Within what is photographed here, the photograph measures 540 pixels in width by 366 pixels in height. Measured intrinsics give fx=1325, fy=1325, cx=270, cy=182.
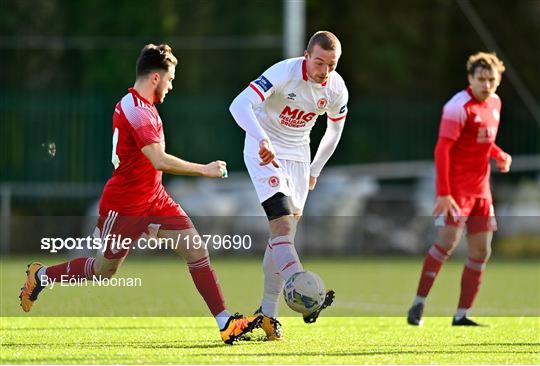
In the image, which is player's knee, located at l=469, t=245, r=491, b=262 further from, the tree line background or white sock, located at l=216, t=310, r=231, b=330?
the tree line background

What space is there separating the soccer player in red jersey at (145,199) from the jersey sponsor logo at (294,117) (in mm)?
809

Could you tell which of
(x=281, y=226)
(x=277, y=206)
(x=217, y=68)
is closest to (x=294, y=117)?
(x=277, y=206)

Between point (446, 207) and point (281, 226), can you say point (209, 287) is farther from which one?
point (446, 207)

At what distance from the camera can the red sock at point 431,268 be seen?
9.64 m

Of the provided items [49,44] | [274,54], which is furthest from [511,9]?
[49,44]

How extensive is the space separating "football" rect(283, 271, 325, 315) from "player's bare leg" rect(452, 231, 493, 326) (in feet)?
7.97

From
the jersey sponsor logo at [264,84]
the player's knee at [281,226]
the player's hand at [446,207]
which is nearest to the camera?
the player's knee at [281,226]

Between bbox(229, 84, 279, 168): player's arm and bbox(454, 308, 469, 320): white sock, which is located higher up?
bbox(229, 84, 279, 168): player's arm

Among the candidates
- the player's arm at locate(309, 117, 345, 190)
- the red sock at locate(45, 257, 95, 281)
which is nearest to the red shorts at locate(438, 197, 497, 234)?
the player's arm at locate(309, 117, 345, 190)

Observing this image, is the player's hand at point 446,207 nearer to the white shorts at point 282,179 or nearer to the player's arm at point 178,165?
the white shorts at point 282,179

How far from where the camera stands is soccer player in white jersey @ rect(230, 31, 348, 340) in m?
7.76

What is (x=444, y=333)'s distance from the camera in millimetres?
8805

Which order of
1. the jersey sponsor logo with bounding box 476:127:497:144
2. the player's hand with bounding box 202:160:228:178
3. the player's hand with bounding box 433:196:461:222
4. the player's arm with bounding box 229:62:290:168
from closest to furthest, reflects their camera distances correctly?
the player's hand with bounding box 202:160:228:178
the player's arm with bounding box 229:62:290:168
the player's hand with bounding box 433:196:461:222
the jersey sponsor logo with bounding box 476:127:497:144

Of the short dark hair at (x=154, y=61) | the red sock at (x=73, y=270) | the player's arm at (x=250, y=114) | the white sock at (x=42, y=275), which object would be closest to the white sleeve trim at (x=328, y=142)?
the player's arm at (x=250, y=114)
